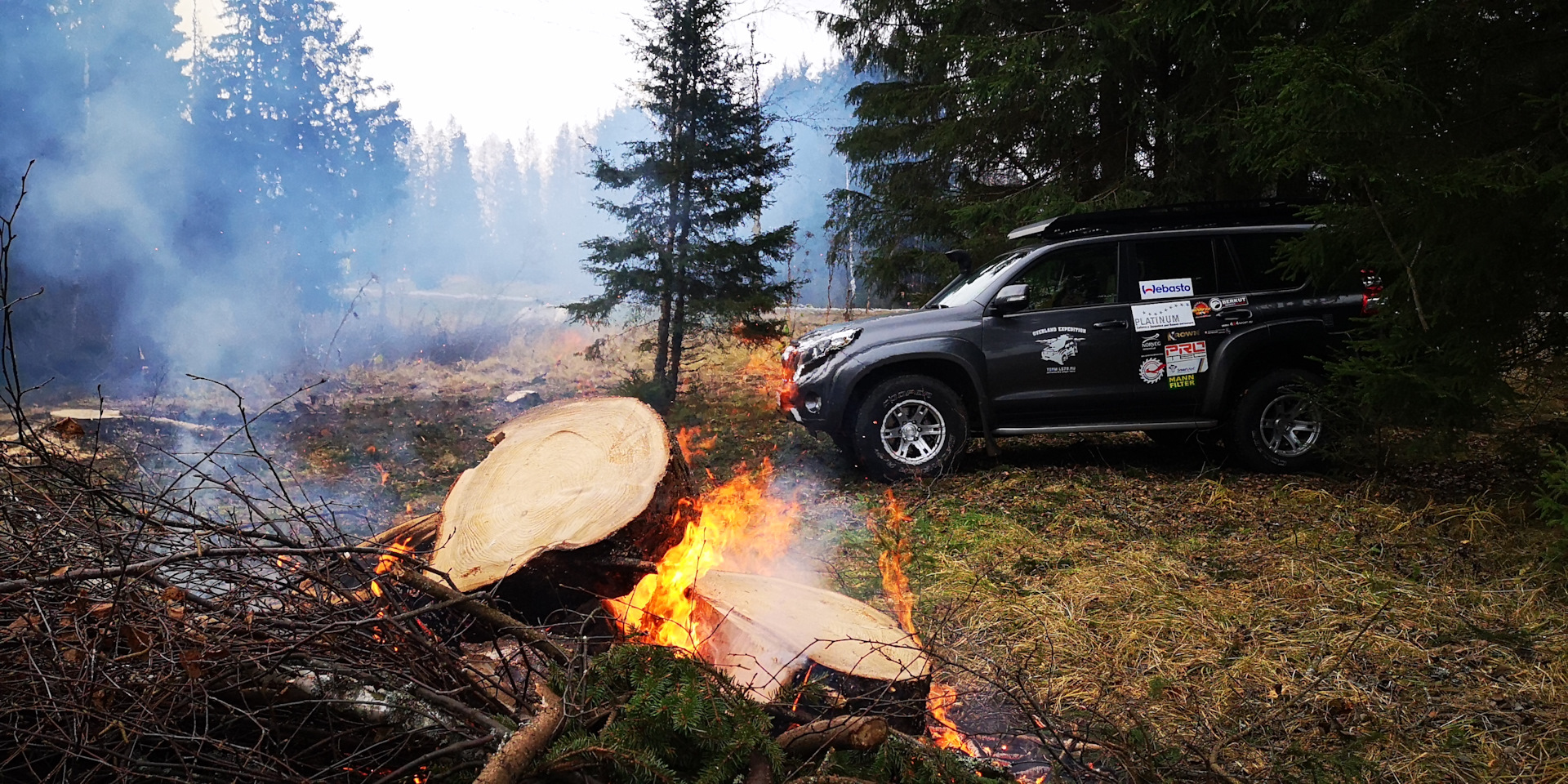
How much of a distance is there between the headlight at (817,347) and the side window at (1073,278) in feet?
5.02

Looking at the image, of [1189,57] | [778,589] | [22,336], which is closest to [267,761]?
[778,589]

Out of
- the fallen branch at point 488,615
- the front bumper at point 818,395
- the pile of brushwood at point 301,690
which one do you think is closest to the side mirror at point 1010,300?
the front bumper at point 818,395

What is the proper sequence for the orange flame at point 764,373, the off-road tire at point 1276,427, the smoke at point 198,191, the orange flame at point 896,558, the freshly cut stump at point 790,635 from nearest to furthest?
1. the freshly cut stump at point 790,635
2. the orange flame at point 896,558
3. the off-road tire at point 1276,427
4. the orange flame at point 764,373
5. the smoke at point 198,191

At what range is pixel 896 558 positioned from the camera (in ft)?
17.6

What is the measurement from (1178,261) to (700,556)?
516 centimetres

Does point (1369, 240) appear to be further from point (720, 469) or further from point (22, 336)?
point (22, 336)

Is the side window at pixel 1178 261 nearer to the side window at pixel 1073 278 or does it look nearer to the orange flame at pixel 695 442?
the side window at pixel 1073 278

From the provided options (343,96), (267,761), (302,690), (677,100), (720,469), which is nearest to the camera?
(267,761)

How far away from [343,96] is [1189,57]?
18439mm

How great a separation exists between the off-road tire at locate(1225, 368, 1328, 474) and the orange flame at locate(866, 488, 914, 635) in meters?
2.97

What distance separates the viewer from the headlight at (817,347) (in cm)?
682

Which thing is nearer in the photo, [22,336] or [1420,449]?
[1420,449]

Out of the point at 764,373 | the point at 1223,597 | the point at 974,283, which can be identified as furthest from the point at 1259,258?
the point at 764,373

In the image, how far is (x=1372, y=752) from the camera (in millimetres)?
2961
